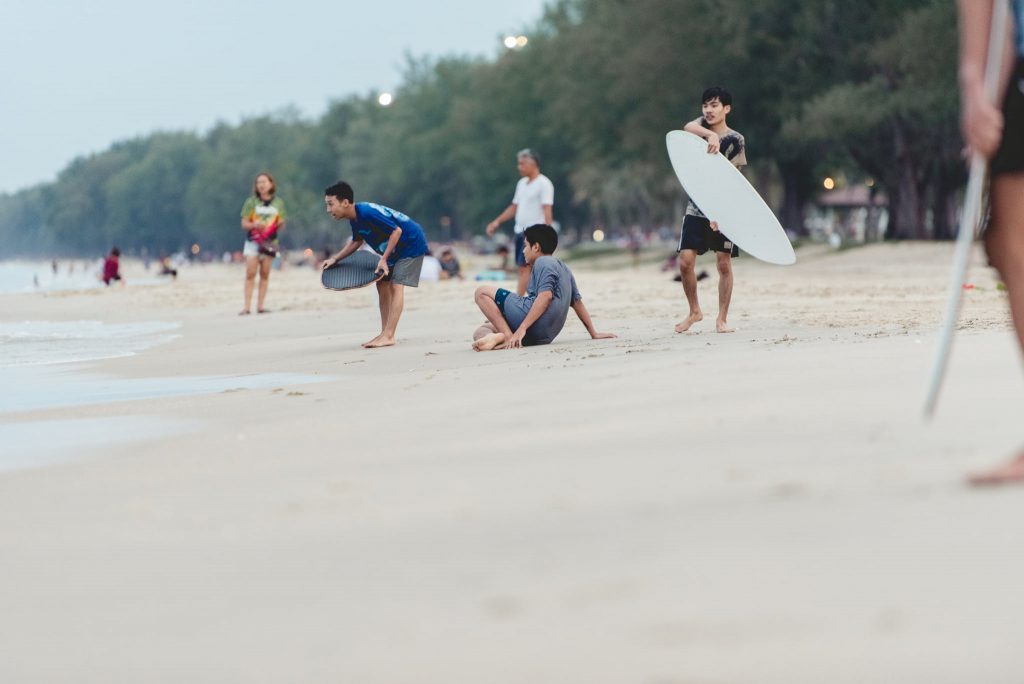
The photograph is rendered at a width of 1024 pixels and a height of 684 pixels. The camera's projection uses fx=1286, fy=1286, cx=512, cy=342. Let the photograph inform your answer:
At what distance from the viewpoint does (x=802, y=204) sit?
47.9 metres

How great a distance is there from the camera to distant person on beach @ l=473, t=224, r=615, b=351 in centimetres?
848

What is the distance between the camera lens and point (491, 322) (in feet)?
29.3

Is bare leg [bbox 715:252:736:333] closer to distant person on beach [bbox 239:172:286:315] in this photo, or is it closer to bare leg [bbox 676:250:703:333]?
bare leg [bbox 676:250:703:333]

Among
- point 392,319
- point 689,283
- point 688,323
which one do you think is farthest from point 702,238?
point 392,319

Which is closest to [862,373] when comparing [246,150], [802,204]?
[802,204]

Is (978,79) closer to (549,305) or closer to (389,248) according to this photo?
(549,305)

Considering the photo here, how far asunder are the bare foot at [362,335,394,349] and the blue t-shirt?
23.9 inches

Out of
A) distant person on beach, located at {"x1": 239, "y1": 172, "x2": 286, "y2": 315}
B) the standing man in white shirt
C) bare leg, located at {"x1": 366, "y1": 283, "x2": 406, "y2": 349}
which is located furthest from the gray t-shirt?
distant person on beach, located at {"x1": 239, "y1": 172, "x2": 286, "y2": 315}

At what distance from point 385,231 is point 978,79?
684 cm

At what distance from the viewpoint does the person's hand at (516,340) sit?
27.8 ft

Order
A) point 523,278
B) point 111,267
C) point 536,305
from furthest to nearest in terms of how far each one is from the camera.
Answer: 1. point 111,267
2. point 523,278
3. point 536,305

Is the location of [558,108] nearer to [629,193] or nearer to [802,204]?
[802,204]

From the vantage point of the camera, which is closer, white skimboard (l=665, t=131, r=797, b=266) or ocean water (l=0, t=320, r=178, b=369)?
white skimboard (l=665, t=131, r=797, b=266)

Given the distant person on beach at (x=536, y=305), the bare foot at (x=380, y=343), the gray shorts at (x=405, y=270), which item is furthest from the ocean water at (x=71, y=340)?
the distant person on beach at (x=536, y=305)
